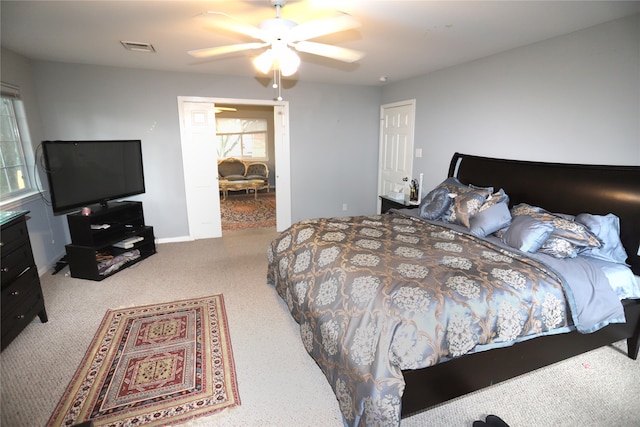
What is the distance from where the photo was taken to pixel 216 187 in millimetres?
4848

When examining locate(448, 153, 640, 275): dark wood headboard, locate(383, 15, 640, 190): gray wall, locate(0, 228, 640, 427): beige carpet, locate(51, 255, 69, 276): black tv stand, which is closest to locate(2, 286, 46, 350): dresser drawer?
locate(0, 228, 640, 427): beige carpet

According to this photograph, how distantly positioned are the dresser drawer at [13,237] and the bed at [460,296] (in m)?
1.95

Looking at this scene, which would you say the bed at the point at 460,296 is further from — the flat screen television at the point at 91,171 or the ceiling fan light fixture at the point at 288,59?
the flat screen television at the point at 91,171

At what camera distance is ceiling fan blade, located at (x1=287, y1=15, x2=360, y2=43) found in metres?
1.76

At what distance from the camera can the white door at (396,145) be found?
4.73 meters

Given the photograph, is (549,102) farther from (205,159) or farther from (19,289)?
(19,289)

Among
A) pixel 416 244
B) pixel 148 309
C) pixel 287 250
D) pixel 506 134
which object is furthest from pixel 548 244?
pixel 148 309

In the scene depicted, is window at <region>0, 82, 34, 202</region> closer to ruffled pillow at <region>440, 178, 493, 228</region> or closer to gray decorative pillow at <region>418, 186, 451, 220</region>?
gray decorative pillow at <region>418, 186, 451, 220</region>

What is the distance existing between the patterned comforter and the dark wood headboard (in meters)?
0.83

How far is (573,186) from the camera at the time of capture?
263 centimetres

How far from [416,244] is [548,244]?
895 mm

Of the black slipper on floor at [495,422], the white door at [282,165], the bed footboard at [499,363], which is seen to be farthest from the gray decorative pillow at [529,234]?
the white door at [282,165]

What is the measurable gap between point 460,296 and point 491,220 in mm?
1281

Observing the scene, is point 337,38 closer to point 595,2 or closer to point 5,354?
point 595,2
